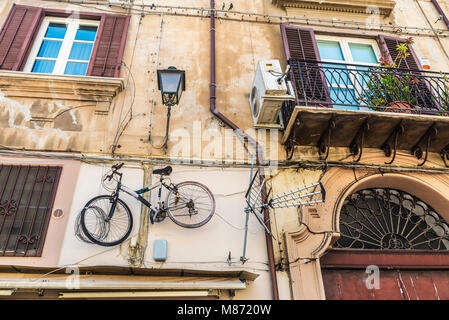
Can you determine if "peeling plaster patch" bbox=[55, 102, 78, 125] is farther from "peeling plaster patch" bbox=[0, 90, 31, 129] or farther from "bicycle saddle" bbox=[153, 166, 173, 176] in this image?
"bicycle saddle" bbox=[153, 166, 173, 176]

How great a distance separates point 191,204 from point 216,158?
3.46ft

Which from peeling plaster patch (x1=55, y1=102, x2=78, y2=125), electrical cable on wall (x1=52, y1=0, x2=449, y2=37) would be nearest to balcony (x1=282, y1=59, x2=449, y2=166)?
electrical cable on wall (x1=52, y1=0, x2=449, y2=37)

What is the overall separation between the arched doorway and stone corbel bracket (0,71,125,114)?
4.64 metres

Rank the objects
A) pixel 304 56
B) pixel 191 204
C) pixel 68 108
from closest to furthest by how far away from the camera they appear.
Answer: pixel 191 204
pixel 68 108
pixel 304 56

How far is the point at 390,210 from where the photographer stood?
19.1 ft

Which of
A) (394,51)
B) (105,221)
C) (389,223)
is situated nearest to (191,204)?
(105,221)

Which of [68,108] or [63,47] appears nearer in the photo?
[68,108]

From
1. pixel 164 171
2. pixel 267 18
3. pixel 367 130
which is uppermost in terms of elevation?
pixel 267 18

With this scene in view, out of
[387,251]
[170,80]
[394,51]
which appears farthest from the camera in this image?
[394,51]

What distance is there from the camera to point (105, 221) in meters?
4.66

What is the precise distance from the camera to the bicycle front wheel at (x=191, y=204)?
492 cm

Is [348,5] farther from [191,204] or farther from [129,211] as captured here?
[129,211]

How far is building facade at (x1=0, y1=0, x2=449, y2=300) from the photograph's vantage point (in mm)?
4586

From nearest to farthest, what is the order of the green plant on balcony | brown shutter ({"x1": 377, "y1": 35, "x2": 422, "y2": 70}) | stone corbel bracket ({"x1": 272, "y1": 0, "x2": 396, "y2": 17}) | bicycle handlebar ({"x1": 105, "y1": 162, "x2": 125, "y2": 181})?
bicycle handlebar ({"x1": 105, "y1": 162, "x2": 125, "y2": 181}) → the green plant on balcony → brown shutter ({"x1": 377, "y1": 35, "x2": 422, "y2": 70}) → stone corbel bracket ({"x1": 272, "y1": 0, "x2": 396, "y2": 17})
